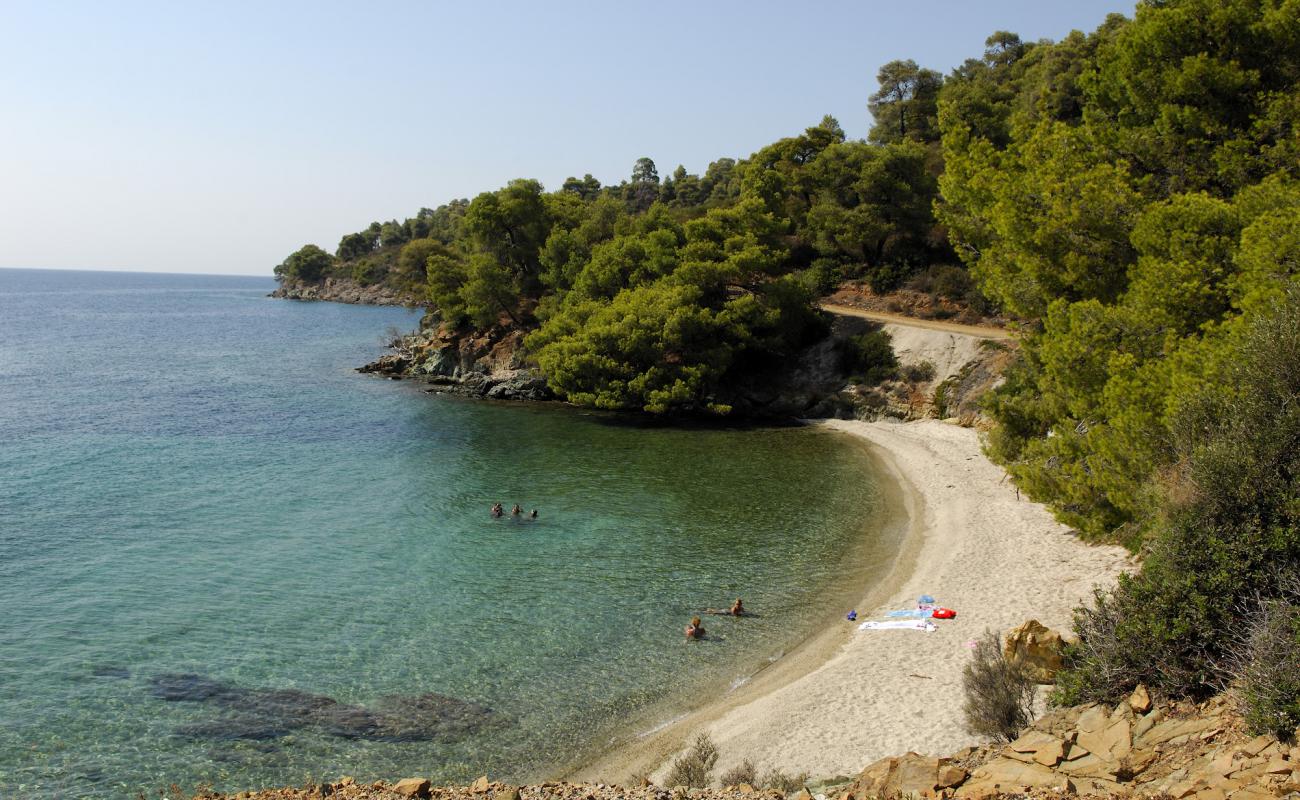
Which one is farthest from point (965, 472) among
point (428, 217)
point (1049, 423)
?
point (428, 217)

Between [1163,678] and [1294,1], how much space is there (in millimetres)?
19002

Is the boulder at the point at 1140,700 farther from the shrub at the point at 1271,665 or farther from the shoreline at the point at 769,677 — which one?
the shoreline at the point at 769,677

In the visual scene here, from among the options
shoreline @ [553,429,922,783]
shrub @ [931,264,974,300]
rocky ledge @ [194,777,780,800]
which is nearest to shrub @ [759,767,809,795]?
rocky ledge @ [194,777,780,800]

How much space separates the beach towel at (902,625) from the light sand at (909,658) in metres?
0.23

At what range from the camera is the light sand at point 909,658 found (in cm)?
1380

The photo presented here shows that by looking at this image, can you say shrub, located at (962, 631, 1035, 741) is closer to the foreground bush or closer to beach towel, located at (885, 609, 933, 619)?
the foreground bush

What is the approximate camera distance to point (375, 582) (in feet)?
71.1

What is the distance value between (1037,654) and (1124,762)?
17.0 feet

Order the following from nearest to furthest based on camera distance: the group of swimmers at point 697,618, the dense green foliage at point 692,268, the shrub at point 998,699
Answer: the shrub at point 998,699, the group of swimmers at point 697,618, the dense green foliage at point 692,268

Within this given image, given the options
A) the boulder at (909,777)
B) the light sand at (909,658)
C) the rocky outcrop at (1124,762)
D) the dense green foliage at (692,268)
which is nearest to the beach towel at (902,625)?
the light sand at (909,658)

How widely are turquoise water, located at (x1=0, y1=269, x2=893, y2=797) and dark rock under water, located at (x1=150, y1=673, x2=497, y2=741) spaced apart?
58 millimetres

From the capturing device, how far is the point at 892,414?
43.3 metres

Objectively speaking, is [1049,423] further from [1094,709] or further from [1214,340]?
[1094,709]

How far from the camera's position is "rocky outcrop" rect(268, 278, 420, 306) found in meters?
157
